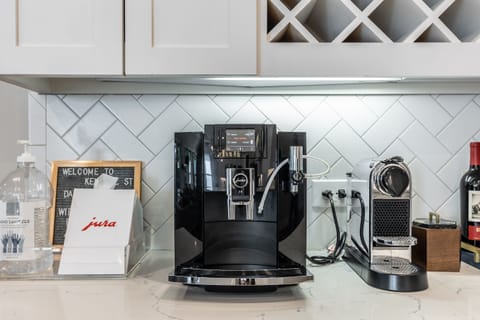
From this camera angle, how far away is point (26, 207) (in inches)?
42.4

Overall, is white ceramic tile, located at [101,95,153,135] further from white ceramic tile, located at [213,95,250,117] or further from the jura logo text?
the jura logo text

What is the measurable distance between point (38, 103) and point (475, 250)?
1321mm

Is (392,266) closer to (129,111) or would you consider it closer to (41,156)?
(129,111)

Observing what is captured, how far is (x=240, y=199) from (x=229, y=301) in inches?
8.8

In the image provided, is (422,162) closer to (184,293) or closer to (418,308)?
(418,308)

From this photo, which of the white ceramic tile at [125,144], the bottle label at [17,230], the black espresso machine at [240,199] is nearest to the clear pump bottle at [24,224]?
the bottle label at [17,230]

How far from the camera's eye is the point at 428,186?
4.51 feet

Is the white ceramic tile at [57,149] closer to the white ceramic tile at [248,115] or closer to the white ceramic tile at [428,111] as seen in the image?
the white ceramic tile at [248,115]

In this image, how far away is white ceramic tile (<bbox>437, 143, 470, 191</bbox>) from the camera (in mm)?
1370

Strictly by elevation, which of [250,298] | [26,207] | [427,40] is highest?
[427,40]

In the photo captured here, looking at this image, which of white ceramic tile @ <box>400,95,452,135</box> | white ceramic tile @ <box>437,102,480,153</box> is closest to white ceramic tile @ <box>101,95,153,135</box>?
white ceramic tile @ <box>400,95,452,135</box>

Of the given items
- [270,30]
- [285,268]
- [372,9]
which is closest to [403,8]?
[372,9]

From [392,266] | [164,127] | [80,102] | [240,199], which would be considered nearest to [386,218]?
[392,266]

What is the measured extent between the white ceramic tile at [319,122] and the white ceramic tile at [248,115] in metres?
0.12
